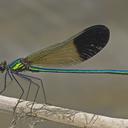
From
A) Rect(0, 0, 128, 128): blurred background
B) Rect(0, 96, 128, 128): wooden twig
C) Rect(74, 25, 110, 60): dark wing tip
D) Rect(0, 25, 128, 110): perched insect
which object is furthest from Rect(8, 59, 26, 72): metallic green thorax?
Rect(0, 0, 128, 128): blurred background

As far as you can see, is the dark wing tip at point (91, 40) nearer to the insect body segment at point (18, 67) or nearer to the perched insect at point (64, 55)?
the perched insect at point (64, 55)

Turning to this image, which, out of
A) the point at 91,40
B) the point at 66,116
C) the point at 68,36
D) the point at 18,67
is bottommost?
the point at 68,36

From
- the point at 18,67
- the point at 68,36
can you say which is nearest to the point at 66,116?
the point at 18,67

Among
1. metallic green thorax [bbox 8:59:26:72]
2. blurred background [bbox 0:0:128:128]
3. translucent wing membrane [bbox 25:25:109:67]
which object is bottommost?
blurred background [bbox 0:0:128:128]

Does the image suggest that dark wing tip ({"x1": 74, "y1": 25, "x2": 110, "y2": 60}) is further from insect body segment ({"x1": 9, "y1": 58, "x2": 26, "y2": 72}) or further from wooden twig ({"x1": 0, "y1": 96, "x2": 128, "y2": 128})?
wooden twig ({"x1": 0, "y1": 96, "x2": 128, "y2": 128})

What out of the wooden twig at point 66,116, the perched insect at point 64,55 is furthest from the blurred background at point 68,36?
the wooden twig at point 66,116

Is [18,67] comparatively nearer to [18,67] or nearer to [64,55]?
[18,67]

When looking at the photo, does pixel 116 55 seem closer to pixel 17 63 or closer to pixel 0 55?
pixel 0 55
